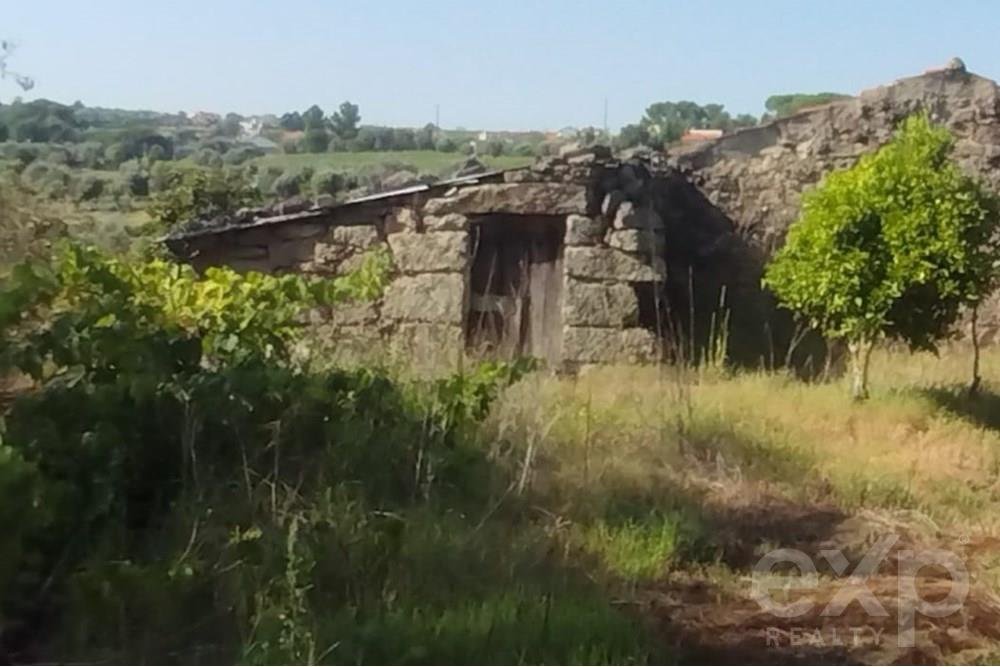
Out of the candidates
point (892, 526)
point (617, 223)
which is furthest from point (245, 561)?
point (617, 223)

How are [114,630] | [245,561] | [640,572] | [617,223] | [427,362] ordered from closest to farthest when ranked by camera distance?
[114,630] → [245,561] → [640,572] → [427,362] → [617,223]

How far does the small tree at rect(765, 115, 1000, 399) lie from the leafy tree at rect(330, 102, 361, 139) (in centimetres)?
584

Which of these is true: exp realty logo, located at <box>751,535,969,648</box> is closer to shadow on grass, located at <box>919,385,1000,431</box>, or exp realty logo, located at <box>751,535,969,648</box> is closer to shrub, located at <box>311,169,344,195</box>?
shadow on grass, located at <box>919,385,1000,431</box>

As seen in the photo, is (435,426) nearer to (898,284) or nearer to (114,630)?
(114,630)

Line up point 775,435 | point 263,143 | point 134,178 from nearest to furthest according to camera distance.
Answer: point 775,435, point 134,178, point 263,143

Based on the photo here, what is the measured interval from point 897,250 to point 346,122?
6871 mm

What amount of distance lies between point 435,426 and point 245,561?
1.33 meters

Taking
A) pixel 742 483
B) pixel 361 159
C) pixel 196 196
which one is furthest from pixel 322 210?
pixel 742 483

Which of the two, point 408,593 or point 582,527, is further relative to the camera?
point 582,527

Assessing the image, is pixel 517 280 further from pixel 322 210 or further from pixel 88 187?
pixel 88 187

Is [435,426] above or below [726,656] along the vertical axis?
above

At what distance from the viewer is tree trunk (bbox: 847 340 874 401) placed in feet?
28.7

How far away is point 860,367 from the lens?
8.84 m

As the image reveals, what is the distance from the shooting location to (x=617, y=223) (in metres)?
10.4
